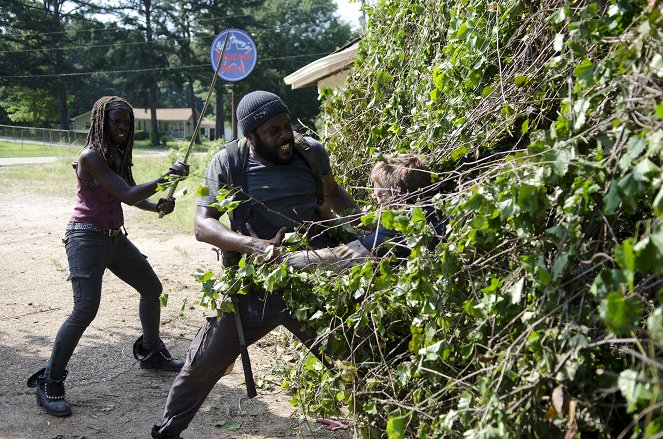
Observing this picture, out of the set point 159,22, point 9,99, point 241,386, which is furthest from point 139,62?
point 241,386

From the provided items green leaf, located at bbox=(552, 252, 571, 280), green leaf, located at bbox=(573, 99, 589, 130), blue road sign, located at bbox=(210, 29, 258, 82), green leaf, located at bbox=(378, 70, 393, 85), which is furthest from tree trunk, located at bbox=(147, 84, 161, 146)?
green leaf, located at bbox=(552, 252, 571, 280)

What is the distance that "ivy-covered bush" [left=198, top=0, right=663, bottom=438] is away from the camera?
232 cm

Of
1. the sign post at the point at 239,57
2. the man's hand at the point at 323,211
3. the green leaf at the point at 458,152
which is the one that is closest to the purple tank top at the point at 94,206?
the man's hand at the point at 323,211

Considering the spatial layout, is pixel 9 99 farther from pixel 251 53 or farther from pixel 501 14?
pixel 501 14

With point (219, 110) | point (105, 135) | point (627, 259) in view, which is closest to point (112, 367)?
point (105, 135)

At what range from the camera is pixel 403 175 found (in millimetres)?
3814

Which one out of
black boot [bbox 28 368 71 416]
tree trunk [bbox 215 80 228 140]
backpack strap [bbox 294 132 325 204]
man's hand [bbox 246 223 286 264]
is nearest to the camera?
man's hand [bbox 246 223 286 264]

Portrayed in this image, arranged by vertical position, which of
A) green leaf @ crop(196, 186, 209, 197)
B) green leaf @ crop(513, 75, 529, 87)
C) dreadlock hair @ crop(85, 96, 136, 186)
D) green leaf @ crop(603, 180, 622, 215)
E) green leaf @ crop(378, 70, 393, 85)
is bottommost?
green leaf @ crop(196, 186, 209, 197)

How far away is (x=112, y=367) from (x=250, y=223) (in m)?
2.45

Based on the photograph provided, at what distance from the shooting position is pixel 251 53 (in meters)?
13.3

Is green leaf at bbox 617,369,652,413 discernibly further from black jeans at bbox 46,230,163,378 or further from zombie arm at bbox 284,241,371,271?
black jeans at bbox 46,230,163,378

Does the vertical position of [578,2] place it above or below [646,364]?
above

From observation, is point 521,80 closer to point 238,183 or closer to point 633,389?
point 238,183

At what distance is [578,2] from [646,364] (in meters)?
2.14
